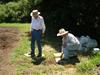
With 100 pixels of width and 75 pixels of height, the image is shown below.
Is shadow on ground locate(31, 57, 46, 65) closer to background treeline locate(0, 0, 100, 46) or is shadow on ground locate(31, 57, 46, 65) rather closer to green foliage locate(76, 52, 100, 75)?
green foliage locate(76, 52, 100, 75)

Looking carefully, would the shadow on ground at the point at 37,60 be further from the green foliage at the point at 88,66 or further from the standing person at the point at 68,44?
the green foliage at the point at 88,66

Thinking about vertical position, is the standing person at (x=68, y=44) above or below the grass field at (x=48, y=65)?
above

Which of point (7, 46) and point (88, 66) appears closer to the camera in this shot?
point (88, 66)

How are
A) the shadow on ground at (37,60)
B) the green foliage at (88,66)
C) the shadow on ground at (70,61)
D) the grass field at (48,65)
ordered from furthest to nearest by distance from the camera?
the shadow on ground at (37,60), the shadow on ground at (70,61), the grass field at (48,65), the green foliage at (88,66)

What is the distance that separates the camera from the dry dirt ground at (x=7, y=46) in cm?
1188

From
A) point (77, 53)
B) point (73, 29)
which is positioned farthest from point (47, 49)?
point (73, 29)

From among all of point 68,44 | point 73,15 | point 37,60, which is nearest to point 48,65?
point 37,60

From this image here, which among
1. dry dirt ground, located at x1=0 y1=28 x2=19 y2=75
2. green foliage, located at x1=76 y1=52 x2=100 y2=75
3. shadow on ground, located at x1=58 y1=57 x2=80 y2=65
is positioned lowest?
dry dirt ground, located at x1=0 y1=28 x2=19 y2=75

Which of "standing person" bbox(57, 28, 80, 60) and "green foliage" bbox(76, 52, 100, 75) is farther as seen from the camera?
"standing person" bbox(57, 28, 80, 60)

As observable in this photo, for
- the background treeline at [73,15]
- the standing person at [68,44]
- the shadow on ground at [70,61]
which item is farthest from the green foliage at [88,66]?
the background treeline at [73,15]

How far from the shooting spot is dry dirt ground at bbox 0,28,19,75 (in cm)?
1188

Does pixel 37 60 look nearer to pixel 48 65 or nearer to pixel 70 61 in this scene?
pixel 48 65

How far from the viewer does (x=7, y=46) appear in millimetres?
15969

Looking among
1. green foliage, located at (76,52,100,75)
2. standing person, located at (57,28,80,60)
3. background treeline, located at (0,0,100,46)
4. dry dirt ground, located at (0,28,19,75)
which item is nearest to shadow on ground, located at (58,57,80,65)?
standing person, located at (57,28,80,60)
